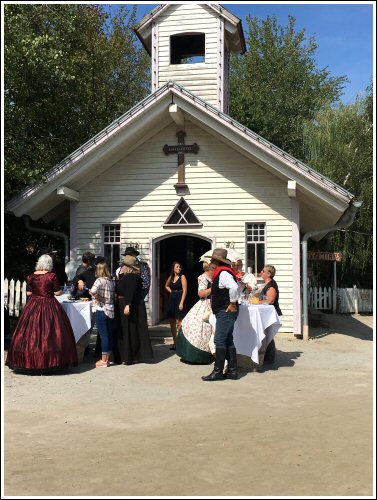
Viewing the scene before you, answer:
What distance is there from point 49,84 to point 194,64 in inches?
162

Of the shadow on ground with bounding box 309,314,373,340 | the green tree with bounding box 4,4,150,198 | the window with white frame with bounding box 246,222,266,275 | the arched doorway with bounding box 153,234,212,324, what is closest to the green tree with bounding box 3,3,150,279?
the green tree with bounding box 4,4,150,198

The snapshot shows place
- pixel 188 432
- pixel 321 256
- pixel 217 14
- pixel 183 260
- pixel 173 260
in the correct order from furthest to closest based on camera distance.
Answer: pixel 321 256 → pixel 183 260 → pixel 173 260 → pixel 217 14 → pixel 188 432

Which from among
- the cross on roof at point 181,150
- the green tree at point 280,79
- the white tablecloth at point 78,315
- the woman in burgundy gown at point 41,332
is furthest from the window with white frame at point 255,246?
the green tree at point 280,79

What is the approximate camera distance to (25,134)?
16781 millimetres

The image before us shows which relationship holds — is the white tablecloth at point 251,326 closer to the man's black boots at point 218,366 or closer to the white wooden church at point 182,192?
the man's black boots at point 218,366

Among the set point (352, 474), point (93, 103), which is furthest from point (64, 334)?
point (93, 103)

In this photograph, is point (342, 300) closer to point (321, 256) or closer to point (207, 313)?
point (321, 256)

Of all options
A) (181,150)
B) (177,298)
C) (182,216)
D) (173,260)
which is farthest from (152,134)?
(173,260)

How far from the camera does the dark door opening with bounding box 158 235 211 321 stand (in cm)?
1634

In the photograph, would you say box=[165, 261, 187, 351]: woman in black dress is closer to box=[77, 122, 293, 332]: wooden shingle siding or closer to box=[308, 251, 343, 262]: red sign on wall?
box=[77, 122, 293, 332]: wooden shingle siding

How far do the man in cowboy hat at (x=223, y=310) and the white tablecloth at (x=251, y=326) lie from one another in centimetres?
67

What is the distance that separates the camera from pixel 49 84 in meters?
15.6

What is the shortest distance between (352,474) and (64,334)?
18.9 ft

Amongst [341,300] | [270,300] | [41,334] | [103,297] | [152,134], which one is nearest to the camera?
[41,334]
